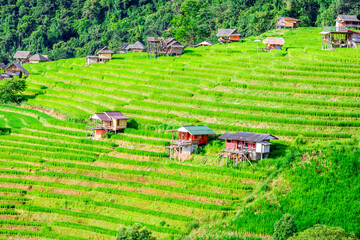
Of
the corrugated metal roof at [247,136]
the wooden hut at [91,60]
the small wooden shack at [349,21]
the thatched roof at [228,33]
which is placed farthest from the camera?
the thatched roof at [228,33]

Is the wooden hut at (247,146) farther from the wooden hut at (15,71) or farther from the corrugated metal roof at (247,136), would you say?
the wooden hut at (15,71)

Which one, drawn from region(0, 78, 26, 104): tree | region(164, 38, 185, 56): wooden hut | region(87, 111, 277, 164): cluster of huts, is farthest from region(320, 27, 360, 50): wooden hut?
region(0, 78, 26, 104): tree

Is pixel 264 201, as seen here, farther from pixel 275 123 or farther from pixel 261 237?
pixel 275 123

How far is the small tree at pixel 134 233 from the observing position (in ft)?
124

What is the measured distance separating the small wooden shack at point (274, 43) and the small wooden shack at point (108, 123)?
3026 centimetres

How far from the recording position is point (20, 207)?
153ft

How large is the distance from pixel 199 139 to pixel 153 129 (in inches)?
281

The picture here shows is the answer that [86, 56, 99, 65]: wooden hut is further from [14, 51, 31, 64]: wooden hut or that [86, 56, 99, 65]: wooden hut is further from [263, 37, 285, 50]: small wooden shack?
[14, 51, 31, 64]: wooden hut

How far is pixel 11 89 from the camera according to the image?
72312 mm

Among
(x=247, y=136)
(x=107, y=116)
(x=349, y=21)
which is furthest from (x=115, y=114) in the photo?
(x=349, y=21)

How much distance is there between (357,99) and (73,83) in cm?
3767

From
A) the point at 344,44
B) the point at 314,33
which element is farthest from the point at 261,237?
the point at 314,33

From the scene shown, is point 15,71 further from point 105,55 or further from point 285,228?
point 285,228

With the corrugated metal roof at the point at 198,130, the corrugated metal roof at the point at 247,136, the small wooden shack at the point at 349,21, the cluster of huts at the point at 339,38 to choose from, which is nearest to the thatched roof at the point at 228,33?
the small wooden shack at the point at 349,21
